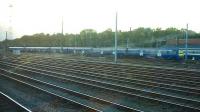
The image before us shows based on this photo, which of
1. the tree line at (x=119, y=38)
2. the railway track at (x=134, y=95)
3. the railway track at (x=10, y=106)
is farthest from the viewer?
the tree line at (x=119, y=38)

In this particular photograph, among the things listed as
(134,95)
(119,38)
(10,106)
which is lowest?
(10,106)

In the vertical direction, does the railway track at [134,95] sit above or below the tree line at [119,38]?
below

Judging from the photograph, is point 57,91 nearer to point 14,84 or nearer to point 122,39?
point 14,84

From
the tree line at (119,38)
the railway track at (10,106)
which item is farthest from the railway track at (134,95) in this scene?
the tree line at (119,38)

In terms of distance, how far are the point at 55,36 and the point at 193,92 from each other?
96985 millimetres

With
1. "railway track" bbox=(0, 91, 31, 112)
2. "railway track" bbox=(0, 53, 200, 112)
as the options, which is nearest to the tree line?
"railway track" bbox=(0, 53, 200, 112)

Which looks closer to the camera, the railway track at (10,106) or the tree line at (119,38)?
the railway track at (10,106)

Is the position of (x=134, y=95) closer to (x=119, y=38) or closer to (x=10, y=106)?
(x=10, y=106)

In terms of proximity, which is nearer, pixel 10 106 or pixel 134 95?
pixel 10 106

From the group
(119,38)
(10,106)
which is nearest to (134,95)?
(10,106)

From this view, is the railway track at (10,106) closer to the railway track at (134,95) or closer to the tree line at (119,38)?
the railway track at (134,95)

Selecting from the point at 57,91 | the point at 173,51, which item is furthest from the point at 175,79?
→ the point at 173,51

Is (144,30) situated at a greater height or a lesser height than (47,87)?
greater

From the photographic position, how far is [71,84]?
19938mm
